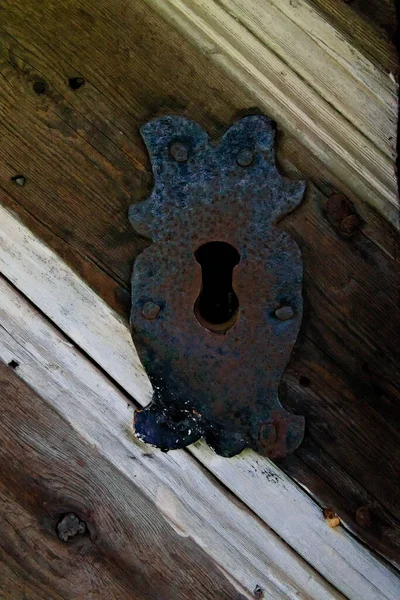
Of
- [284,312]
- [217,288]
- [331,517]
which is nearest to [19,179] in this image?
[217,288]

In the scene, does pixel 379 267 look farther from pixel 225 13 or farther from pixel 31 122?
pixel 31 122

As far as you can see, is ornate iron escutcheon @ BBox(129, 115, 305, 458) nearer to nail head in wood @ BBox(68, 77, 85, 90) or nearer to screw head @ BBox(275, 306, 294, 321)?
screw head @ BBox(275, 306, 294, 321)

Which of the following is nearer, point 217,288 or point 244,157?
point 244,157

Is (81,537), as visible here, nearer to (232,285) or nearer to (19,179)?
(232,285)

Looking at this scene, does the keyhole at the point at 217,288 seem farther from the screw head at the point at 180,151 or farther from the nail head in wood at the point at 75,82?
the nail head in wood at the point at 75,82

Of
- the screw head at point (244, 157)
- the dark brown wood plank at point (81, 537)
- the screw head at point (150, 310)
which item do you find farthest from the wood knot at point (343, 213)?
the dark brown wood plank at point (81, 537)

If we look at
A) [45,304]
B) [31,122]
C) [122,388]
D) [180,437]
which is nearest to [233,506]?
[180,437]

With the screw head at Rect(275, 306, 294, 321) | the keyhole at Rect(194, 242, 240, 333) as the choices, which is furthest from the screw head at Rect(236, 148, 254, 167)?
the screw head at Rect(275, 306, 294, 321)
